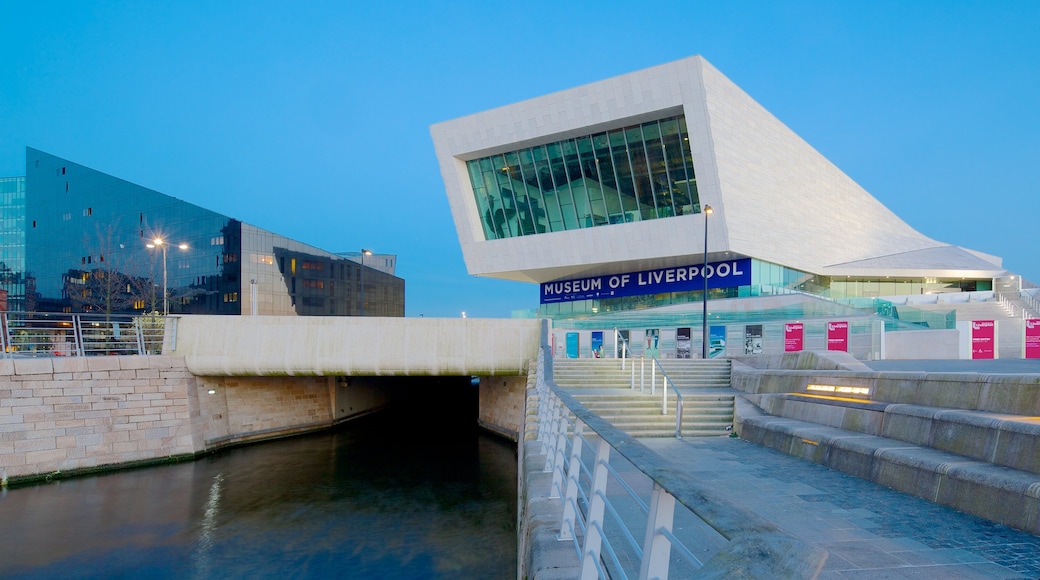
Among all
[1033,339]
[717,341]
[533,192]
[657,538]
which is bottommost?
[717,341]

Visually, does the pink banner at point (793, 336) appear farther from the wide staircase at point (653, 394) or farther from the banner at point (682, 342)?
the wide staircase at point (653, 394)

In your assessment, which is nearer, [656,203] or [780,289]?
[656,203]

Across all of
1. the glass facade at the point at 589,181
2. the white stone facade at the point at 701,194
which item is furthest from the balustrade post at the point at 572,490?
the glass facade at the point at 589,181

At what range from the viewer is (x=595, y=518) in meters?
3.56

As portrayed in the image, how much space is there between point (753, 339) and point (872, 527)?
20.4 meters

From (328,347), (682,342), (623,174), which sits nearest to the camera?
(328,347)

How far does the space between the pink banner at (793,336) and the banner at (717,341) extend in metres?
2.92

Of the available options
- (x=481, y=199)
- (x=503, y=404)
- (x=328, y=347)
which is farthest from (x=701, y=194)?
(x=328, y=347)

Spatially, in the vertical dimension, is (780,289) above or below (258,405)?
above

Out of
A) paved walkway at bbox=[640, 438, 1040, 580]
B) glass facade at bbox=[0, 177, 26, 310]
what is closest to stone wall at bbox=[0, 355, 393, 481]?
paved walkway at bbox=[640, 438, 1040, 580]

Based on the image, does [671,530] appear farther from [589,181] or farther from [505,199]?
[505,199]

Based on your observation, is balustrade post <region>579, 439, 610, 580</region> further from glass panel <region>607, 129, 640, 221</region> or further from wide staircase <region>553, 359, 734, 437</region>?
glass panel <region>607, 129, 640, 221</region>

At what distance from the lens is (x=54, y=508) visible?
52.0 ft

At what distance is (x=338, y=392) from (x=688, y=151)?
24094 millimetres
